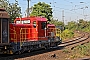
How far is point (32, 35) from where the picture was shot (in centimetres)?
1647

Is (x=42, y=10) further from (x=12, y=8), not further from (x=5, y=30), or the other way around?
(x=5, y=30)

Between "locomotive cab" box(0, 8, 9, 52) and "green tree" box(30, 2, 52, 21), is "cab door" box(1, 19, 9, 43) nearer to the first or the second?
"locomotive cab" box(0, 8, 9, 52)

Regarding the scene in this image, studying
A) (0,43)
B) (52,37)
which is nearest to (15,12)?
(52,37)

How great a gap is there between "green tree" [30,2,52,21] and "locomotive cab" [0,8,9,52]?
18868mm

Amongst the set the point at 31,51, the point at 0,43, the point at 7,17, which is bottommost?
the point at 31,51

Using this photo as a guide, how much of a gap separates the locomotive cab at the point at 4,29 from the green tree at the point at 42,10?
18.9 m

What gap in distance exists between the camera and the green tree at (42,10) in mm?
32178

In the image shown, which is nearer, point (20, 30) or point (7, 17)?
point (7, 17)

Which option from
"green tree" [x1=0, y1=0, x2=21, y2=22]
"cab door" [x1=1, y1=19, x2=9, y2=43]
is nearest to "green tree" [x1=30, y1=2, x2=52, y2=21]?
"green tree" [x1=0, y1=0, x2=21, y2=22]

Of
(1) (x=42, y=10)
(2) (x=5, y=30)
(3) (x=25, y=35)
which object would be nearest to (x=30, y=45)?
(3) (x=25, y=35)

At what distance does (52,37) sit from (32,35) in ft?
8.18

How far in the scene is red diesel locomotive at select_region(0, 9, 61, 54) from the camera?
1312 centimetres

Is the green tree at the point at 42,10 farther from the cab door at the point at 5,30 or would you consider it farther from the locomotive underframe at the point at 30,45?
the cab door at the point at 5,30

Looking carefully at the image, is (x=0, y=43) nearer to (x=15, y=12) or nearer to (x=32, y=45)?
(x=32, y=45)
